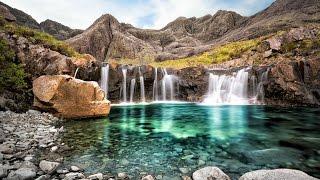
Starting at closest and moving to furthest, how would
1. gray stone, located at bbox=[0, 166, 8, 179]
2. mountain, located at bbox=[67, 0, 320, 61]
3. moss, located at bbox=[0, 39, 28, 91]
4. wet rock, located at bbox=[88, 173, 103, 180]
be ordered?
1. gray stone, located at bbox=[0, 166, 8, 179]
2. wet rock, located at bbox=[88, 173, 103, 180]
3. moss, located at bbox=[0, 39, 28, 91]
4. mountain, located at bbox=[67, 0, 320, 61]

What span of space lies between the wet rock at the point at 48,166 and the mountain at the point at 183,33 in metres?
70.7

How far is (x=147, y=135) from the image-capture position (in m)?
14.2

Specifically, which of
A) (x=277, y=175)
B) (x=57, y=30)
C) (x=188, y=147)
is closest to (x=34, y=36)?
(x=188, y=147)

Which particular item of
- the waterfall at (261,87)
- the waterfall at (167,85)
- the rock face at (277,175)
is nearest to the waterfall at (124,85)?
the waterfall at (167,85)

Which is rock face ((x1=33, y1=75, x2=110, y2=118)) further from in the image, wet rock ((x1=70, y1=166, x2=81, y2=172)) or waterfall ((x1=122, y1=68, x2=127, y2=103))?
waterfall ((x1=122, y1=68, x2=127, y2=103))

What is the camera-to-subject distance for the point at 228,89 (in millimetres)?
36438

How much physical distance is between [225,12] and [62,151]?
126m

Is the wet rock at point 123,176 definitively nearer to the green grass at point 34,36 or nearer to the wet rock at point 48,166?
the wet rock at point 48,166

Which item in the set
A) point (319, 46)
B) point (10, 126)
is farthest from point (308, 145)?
point (319, 46)

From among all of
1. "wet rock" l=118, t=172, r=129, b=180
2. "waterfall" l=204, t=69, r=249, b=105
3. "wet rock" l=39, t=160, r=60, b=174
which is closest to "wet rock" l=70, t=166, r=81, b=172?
"wet rock" l=39, t=160, r=60, b=174

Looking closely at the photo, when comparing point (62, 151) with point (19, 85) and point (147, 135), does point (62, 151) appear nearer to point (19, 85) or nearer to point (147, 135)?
point (147, 135)

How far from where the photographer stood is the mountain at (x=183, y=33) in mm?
82250

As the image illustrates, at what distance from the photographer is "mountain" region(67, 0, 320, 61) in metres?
82.2

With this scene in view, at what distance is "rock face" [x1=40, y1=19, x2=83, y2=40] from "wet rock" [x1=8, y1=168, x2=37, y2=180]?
9199 centimetres
